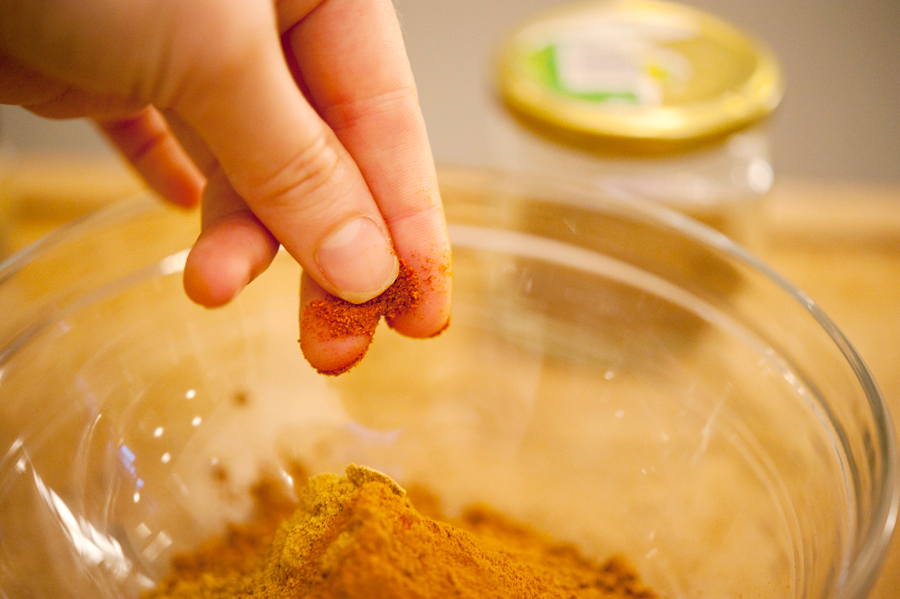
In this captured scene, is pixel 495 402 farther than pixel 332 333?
Yes

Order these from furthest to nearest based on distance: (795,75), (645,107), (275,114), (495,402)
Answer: (795,75) < (645,107) < (495,402) < (275,114)

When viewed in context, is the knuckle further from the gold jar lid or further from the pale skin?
the gold jar lid

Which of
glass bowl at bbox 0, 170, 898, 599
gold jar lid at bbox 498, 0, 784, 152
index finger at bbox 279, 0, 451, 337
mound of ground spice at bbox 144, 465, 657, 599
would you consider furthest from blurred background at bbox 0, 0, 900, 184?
→ mound of ground spice at bbox 144, 465, 657, 599

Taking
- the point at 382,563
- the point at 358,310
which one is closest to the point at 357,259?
the point at 358,310

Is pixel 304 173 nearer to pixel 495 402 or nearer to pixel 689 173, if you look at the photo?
pixel 495 402

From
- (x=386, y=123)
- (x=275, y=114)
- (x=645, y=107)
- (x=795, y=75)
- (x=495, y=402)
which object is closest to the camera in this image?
(x=275, y=114)

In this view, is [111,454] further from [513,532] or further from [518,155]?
[518,155]

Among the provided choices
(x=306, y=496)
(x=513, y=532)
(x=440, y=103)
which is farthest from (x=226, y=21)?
(x=440, y=103)

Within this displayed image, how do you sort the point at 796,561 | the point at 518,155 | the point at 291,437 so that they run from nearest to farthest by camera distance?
the point at 796,561
the point at 291,437
the point at 518,155
